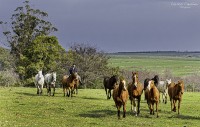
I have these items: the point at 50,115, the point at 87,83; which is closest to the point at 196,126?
the point at 50,115

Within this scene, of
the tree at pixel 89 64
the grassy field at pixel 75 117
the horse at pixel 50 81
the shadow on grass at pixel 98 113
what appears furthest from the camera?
the tree at pixel 89 64

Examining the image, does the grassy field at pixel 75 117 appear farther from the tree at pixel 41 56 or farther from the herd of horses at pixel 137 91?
the tree at pixel 41 56

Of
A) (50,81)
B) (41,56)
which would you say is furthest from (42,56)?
(50,81)

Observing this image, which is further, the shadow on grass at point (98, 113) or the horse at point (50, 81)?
the horse at point (50, 81)

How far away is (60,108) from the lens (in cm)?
2758

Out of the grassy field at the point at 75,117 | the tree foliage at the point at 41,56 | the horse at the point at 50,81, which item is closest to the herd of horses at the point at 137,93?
the grassy field at the point at 75,117

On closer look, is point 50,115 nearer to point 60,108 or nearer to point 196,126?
point 60,108

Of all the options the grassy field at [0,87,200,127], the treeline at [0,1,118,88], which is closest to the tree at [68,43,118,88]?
the treeline at [0,1,118,88]

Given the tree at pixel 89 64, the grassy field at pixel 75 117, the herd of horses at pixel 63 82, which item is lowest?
the grassy field at pixel 75 117

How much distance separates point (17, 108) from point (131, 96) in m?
7.93

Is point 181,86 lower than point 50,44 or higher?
lower

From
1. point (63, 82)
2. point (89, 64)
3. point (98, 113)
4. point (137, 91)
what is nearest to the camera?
point (137, 91)

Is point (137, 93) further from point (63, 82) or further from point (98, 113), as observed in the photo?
point (63, 82)

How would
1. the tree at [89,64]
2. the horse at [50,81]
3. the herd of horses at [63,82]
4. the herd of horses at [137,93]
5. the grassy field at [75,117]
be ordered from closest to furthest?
the grassy field at [75,117] → the herd of horses at [137,93] → the herd of horses at [63,82] → the horse at [50,81] → the tree at [89,64]
